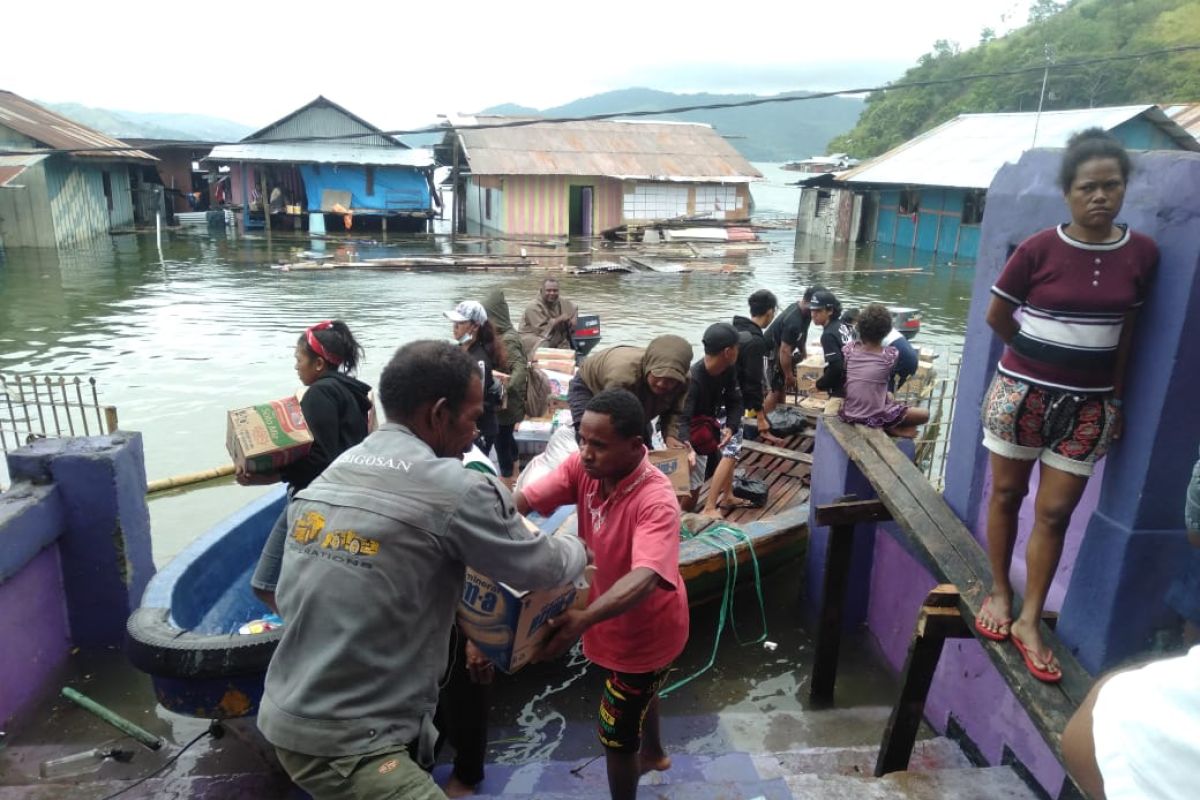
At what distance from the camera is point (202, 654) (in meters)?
3.40

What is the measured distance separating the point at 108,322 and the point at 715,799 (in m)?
16.5

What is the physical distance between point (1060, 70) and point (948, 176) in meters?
25.2

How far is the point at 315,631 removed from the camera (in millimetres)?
2010

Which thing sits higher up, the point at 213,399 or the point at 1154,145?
the point at 1154,145

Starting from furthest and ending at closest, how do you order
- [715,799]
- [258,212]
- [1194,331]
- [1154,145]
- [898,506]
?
[258,212] → [1154,145] → [898,506] → [715,799] → [1194,331]

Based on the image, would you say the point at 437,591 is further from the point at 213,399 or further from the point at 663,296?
the point at 663,296

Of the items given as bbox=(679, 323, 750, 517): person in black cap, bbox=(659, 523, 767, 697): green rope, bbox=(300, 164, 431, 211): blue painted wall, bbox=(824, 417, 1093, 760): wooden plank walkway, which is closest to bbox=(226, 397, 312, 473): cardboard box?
bbox=(679, 323, 750, 517): person in black cap

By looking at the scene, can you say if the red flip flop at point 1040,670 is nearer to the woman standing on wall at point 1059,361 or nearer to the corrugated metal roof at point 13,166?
the woman standing on wall at point 1059,361

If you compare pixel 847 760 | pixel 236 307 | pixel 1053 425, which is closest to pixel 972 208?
pixel 236 307

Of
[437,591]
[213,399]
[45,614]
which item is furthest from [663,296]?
[437,591]

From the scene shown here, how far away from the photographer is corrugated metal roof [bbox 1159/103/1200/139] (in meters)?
22.6

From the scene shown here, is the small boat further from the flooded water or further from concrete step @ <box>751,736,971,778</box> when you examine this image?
the flooded water

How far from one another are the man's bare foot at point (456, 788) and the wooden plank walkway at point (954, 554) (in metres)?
2.22

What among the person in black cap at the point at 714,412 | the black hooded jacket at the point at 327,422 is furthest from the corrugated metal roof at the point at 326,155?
the black hooded jacket at the point at 327,422
